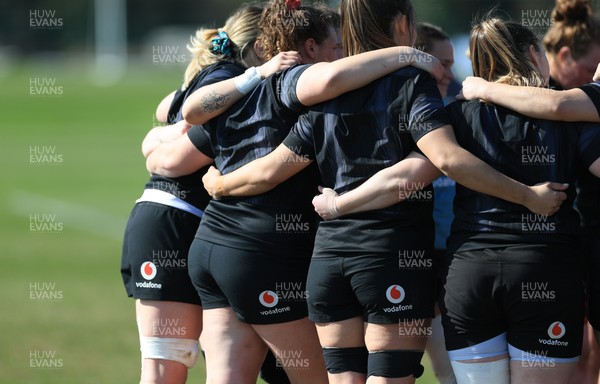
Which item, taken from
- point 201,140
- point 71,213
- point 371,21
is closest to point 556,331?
point 371,21

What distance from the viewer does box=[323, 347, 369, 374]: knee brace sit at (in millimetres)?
4207

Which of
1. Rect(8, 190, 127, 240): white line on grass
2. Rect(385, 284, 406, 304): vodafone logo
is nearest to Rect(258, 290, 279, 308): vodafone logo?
Rect(385, 284, 406, 304): vodafone logo

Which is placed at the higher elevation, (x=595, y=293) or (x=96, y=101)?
(x=595, y=293)

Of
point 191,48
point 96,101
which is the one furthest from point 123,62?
point 191,48

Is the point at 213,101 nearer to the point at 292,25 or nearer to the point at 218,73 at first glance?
the point at 218,73

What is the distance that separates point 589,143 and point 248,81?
1.53m

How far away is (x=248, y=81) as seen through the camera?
14.7ft

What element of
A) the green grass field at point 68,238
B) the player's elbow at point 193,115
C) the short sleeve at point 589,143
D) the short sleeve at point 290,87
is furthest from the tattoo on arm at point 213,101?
the green grass field at point 68,238

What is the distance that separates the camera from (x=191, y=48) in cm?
516

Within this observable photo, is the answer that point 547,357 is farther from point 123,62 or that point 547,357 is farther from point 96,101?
point 123,62

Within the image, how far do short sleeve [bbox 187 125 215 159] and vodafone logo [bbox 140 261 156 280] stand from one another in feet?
2.24

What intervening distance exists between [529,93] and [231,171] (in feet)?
4.70

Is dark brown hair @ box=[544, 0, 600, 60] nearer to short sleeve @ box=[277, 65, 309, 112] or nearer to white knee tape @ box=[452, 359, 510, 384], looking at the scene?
short sleeve @ box=[277, 65, 309, 112]

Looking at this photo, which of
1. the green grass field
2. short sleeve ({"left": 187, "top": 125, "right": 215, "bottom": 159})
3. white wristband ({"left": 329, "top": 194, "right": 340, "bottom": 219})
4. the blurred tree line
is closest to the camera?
white wristband ({"left": 329, "top": 194, "right": 340, "bottom": 219})
